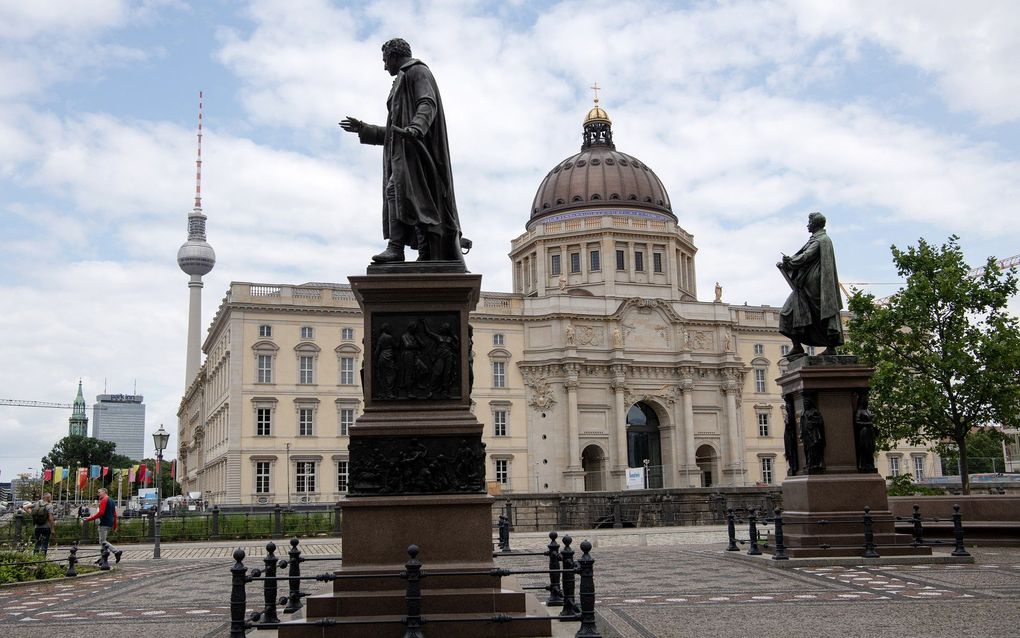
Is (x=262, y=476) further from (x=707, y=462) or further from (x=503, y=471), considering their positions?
(x=707, y=462)

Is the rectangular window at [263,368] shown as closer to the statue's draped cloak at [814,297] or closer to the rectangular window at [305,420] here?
the rectangular window at [305,420]

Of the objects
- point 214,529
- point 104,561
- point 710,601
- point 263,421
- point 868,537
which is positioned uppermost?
point 263,421

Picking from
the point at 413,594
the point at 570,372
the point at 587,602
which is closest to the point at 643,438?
the point at 570,372

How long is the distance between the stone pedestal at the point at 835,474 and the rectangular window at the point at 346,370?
52.5 metres

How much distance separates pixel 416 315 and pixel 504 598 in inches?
111

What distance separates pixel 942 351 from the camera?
2939 centimetres

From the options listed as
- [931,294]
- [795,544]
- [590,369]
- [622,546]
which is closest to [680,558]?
[795,544]

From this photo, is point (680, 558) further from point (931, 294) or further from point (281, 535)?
point (281, 535)

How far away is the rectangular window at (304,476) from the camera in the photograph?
63688 millimetres

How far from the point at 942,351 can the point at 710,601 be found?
21.0 meters

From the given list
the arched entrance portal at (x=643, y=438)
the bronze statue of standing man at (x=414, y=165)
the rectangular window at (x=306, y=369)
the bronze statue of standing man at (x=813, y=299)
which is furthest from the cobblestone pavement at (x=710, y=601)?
the arched entrance portal at (x=643, y=438)

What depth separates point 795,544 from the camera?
16.0m

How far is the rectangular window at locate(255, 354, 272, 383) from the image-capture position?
63.9 metres

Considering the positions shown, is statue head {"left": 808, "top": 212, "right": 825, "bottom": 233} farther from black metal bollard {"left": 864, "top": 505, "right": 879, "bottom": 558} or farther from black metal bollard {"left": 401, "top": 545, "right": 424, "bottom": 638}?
black metal bollard {"left": 401, "top": 545, "right": 424, "bottom": 638}
